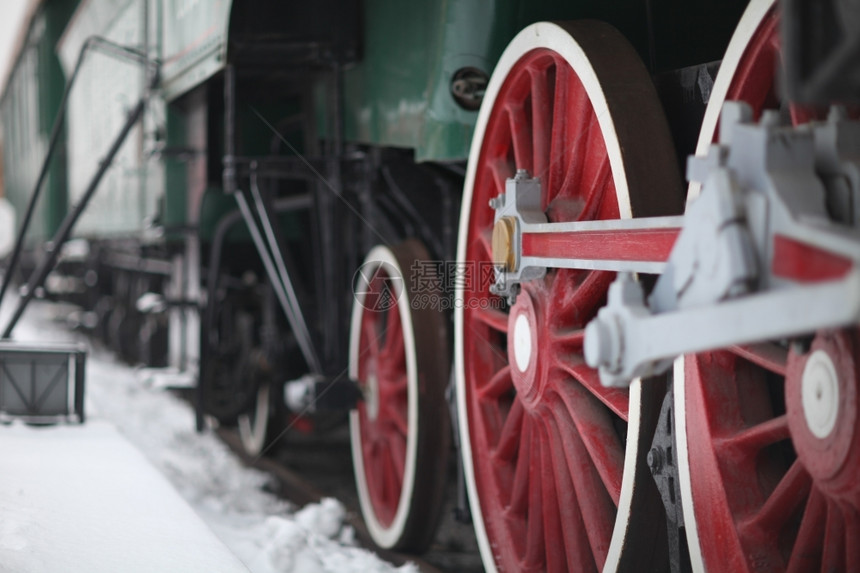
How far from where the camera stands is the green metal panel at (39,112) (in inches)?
421

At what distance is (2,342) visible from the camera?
3922 millimetres

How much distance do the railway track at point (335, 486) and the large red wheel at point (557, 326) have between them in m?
0.76

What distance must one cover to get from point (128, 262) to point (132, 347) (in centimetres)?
69

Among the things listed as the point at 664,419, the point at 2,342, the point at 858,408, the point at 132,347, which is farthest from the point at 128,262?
the point at 858,408

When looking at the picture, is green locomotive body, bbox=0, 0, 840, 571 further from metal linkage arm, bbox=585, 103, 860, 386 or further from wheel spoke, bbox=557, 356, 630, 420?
metal linkage arm, bbox=585, 103, 860, 386

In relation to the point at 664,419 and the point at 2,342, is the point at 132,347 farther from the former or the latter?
the point at 664,419

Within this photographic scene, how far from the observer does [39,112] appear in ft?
37.9

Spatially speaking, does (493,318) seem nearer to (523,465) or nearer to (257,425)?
(523,465)

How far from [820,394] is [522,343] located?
921 mm

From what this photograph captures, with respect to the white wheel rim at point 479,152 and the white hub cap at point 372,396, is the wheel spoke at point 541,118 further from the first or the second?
the white hub cap at point 372,396

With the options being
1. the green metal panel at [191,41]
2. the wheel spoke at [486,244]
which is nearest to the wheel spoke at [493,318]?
the wheel spoke at [486,244]

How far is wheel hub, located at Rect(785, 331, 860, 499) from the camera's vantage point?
1.30m

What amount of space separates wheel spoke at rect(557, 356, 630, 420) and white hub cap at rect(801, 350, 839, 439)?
1.65ft

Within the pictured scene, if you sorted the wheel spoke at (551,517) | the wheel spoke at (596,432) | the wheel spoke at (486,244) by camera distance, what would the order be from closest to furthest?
the wheel spoke at (596,432) < the wheel spoke at (551,517) < the wheel spoke at (486,244)
